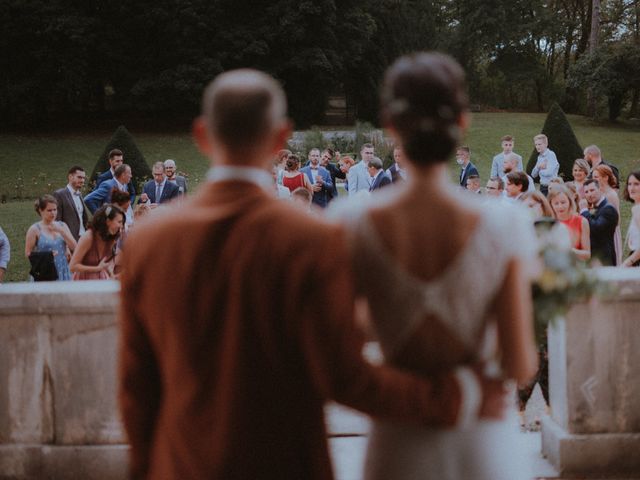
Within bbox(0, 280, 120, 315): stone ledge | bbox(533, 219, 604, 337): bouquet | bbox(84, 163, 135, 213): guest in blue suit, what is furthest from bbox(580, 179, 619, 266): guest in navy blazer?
bbox(84, 163, 135, 213): guest in blue suit

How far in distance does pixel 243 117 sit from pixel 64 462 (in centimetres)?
329

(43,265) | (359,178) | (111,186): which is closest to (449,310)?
(43,265)

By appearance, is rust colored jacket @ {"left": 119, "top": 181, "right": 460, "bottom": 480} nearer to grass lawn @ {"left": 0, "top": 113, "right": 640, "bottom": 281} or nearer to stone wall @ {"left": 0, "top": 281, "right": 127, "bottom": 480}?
stone wall @ {"left": 0, "top": 281, "right": 127, "bottom": 480}

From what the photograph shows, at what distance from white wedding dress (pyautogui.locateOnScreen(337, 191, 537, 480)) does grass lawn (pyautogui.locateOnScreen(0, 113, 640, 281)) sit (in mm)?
19607

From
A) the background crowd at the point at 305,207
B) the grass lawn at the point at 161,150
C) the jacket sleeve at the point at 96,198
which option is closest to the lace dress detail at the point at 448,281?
the background crowd at the point at 305,207

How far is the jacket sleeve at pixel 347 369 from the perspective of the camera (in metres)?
1.90

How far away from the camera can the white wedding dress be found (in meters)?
2.00

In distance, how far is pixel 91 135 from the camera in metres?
37.3

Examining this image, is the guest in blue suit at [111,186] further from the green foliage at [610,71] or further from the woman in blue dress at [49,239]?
the green foliage at [610,71]

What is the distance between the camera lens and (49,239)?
8.04m

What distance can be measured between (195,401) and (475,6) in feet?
175

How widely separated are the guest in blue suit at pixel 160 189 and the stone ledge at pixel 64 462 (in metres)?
7.57

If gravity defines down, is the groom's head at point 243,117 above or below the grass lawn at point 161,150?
above

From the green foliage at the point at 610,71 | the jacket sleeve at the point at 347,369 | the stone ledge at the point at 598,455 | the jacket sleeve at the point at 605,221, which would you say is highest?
the green foliage at the point at 610,71
